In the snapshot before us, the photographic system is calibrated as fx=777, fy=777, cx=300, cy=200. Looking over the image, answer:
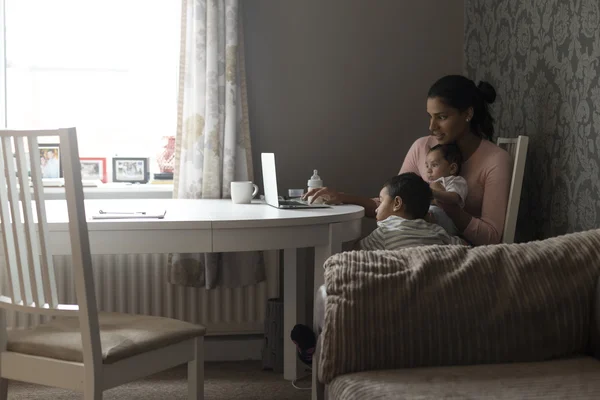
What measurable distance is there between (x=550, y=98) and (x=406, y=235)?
0.75 metres

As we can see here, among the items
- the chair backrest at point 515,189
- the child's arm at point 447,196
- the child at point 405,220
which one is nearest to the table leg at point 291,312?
the child at point 405,220

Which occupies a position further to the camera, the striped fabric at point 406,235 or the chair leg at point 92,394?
the striped fabric at point 406,235

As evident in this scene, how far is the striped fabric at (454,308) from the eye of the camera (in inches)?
59.6

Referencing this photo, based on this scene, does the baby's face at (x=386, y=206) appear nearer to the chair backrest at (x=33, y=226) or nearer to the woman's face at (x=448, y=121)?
the woman's face at (x=448, y=121)

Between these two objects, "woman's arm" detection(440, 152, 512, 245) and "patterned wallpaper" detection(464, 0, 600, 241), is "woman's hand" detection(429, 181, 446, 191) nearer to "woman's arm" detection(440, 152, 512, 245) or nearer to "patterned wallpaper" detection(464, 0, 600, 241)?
"woman's arm" detection(440, 152, 512, 245)

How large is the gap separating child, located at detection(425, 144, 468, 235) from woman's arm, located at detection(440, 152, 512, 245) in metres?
0.03

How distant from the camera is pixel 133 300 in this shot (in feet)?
10.2

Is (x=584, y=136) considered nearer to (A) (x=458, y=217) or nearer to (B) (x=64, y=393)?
(A) (x=458, y=217)

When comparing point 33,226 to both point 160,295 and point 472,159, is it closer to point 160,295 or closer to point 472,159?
point 160,295

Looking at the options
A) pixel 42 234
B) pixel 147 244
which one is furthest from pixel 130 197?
pixel 42 234

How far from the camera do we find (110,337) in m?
1.88

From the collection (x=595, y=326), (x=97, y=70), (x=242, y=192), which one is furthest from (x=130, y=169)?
(x=595, y=326)

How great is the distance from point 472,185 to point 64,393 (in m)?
1.63

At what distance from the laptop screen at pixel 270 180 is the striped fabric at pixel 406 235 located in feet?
1.28
